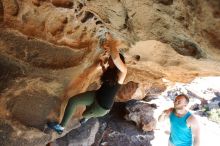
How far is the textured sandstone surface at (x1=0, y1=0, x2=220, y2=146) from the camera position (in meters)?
2.62

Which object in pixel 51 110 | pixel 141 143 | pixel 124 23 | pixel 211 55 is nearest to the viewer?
pixel 211 55

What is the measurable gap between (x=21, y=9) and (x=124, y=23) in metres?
1.18

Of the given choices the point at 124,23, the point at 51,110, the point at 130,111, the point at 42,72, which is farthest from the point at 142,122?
the point at 124,23

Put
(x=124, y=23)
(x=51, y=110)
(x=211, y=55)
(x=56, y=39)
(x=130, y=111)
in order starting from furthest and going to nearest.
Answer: (x=130, y=111) → (x=51, y=110) → (x=56, y=39) → (x=124, y=23) → (x=211, y=55)

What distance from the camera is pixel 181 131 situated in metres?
3.87

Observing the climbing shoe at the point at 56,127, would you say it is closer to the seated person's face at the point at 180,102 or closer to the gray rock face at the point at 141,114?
the seated person's face at the point at 180,102

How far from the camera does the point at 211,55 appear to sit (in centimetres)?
281

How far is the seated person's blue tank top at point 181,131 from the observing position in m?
3.82

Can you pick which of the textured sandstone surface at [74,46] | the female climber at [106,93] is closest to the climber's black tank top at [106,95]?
the female climber at [106,93]

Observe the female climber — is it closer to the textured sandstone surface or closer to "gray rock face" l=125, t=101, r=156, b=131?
the textured sandstone surface

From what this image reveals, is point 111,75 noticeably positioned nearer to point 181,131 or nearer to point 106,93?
point 106,93

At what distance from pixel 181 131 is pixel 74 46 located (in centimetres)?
184

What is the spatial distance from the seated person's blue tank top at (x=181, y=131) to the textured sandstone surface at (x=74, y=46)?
2.36 ft

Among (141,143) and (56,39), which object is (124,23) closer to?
(56,39)
